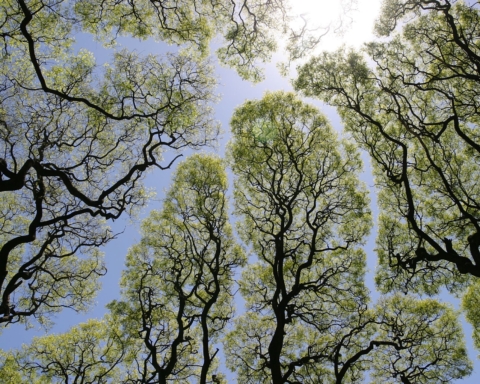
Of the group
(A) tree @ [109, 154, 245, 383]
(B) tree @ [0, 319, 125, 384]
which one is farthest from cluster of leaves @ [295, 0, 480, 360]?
(B) tree @ [0, 319, 125, 384]

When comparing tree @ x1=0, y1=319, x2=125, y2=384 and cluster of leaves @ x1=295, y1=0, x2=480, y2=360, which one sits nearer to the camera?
cluster of leaves @ x1=295, y1=0, x2=480, y2=360

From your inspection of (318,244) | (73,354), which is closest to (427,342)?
(318,244)

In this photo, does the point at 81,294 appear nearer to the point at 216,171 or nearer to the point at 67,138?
the point at 67,138

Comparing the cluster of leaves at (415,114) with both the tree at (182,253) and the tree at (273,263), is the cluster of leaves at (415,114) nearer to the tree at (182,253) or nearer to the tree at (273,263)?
the tree at (273,263)

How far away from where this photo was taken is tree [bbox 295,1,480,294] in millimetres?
15609

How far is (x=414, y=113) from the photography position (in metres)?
15.1

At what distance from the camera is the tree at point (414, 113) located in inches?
615

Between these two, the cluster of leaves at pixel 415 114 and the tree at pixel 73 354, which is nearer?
the cluster of leaves at pixel 415 114

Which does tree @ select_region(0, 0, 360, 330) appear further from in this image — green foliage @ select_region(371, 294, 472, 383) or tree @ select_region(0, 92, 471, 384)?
green foliage @ select_region(371, 294, 472, 383)

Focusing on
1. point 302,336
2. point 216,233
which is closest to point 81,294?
point 216,233

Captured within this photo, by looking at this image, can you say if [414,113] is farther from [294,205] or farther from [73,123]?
[73,123]

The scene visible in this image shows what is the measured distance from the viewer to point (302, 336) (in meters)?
20.0

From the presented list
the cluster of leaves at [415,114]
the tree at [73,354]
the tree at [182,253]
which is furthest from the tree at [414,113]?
the tree at [73,354]

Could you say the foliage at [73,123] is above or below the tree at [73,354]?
above
